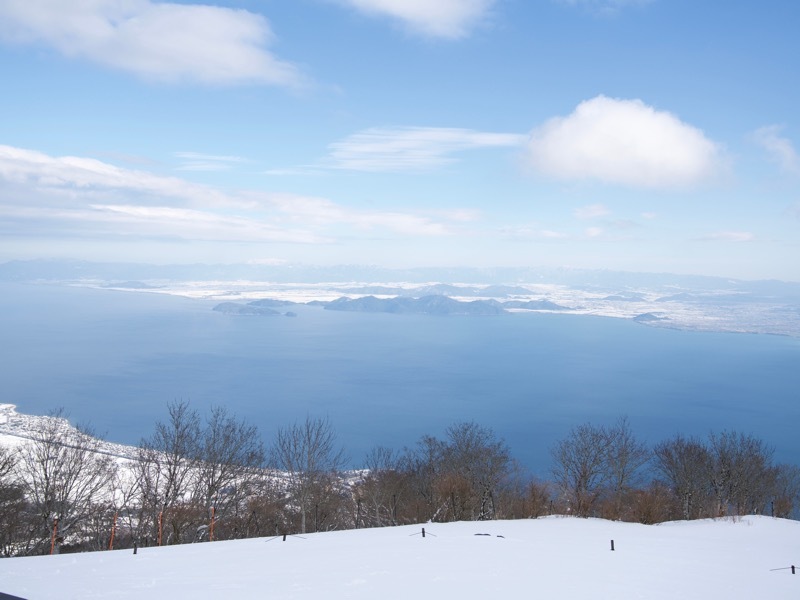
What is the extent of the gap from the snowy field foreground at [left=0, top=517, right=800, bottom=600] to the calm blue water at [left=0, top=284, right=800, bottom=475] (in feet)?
106

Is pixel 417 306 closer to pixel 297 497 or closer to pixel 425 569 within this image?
pixel 297 497

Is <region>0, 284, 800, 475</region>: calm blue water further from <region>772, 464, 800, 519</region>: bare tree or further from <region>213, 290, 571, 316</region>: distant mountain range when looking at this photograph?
<region>213, 290, 571, 316</region>: distant mountain range

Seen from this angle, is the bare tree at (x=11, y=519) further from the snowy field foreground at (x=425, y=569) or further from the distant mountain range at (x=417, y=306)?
the distant mountain range at (x=417, y=306)

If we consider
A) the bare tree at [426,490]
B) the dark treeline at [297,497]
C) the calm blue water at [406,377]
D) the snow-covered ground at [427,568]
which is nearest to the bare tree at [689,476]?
the dark treeline at [297,497]

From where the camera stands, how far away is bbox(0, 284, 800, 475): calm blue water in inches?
1975

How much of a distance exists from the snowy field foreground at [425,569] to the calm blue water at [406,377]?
3232cm

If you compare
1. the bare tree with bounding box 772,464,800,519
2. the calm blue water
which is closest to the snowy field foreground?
the bare tree with bounding box 772,464,800,519

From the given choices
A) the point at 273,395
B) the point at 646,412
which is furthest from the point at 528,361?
the point at 273,395

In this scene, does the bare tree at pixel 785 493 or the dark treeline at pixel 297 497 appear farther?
the bare tree at pixel 785 493

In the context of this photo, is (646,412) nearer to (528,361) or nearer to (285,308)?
(528,361)

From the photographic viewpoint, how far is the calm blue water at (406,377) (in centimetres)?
5016

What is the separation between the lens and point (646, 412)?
54375mm

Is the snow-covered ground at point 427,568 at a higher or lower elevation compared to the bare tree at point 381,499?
higher

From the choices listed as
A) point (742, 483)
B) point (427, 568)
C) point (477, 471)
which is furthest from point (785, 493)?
point (427, 568)
